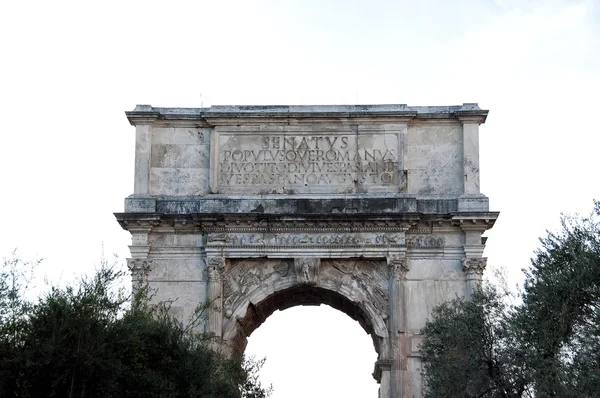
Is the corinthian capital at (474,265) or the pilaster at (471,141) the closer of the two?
the corinthian capital at (474,265)

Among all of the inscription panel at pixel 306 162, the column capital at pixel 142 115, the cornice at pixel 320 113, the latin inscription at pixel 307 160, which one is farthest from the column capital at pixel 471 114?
the column capital at pixel 142 115

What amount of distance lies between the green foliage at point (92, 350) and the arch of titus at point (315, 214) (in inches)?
158

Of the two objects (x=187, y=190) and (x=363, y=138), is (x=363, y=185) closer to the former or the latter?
(x=363, y=138)

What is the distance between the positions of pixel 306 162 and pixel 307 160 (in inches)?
2.0

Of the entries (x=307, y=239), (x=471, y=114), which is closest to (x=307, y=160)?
(x=307, y=239)

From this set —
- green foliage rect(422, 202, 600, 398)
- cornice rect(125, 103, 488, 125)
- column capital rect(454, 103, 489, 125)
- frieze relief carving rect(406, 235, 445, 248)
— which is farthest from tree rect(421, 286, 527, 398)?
cornice rect(125, 103, 488, 125)

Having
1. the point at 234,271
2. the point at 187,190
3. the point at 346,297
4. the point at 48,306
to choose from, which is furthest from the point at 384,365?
the point at 48,306

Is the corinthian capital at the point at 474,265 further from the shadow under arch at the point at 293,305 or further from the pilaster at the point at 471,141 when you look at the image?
the shadow under arch at the point at 293,305

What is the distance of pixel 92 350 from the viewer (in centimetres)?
1970

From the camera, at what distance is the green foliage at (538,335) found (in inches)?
781

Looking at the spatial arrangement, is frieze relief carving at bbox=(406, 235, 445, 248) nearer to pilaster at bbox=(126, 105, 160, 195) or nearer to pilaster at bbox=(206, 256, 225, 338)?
pilaster at bbox=(206, 256, 225, 338)

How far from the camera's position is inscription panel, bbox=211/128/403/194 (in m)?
27.0

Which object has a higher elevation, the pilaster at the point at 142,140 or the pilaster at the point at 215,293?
the pilaster at the point at 142,140

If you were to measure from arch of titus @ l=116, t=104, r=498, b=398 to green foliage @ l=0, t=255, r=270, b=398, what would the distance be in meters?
4.00
